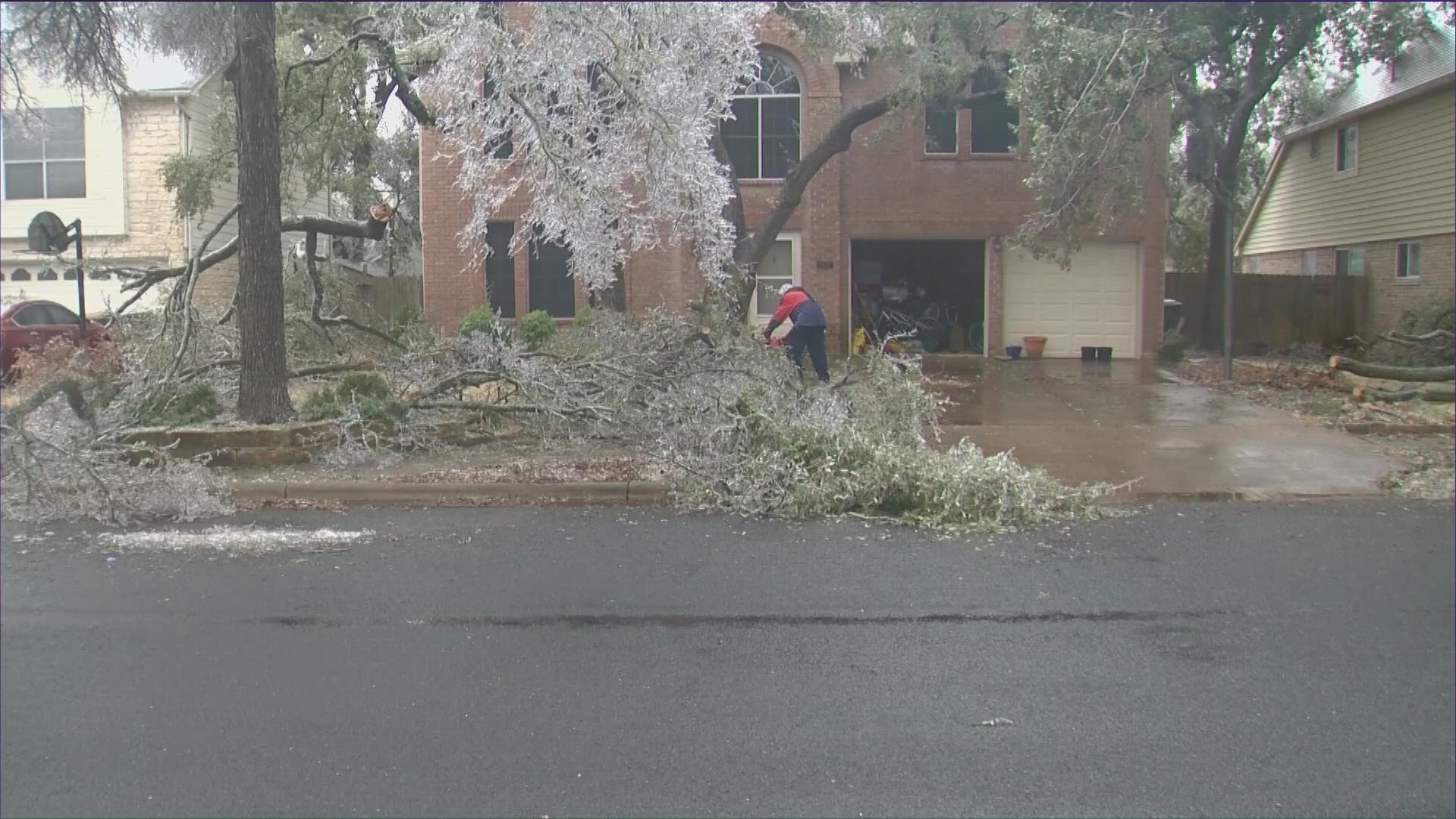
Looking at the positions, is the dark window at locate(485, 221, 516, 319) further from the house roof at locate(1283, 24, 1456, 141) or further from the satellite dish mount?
the house roof at locate(1283, 24, 1456, 141)

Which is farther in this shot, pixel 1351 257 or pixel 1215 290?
pixel 1351 257

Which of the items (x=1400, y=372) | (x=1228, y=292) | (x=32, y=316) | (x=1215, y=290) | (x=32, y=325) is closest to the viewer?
(x=1400, y=372)

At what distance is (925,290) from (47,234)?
47.2 ft

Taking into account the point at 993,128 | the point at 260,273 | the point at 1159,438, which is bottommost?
the point at 1159,438

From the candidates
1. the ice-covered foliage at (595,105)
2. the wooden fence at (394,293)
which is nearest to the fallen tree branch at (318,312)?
the ice-covered foliage at (595,105)

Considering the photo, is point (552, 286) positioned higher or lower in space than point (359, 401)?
higher

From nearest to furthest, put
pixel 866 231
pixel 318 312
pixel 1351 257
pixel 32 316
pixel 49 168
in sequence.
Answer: pixel 318 312
pixel 32 316
pixel 49 168
pixel 866 231
pixel 1351 257

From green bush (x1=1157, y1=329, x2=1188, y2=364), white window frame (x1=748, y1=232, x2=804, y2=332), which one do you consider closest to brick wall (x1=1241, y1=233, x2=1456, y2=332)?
green bush (x1=1157, y1=329, x2=1188, y2=364)

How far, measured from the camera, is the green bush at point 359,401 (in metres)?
9.48

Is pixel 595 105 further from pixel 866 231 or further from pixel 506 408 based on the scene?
pixel 866 231

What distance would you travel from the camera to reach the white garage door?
19938mm

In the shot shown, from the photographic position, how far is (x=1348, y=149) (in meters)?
22.5

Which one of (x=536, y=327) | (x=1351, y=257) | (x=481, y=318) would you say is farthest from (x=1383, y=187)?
(x=481, y=318)

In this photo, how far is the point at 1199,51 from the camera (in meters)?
11.1
